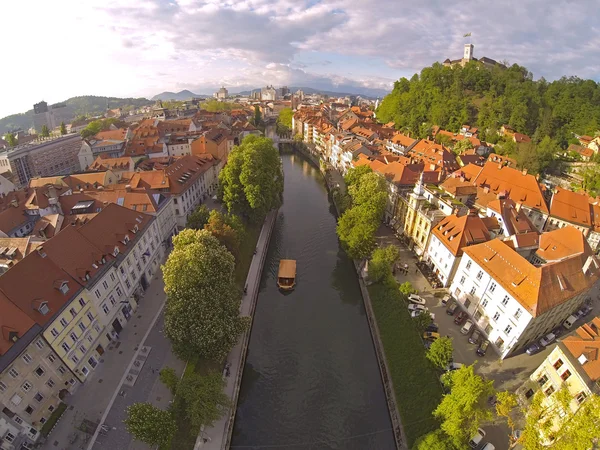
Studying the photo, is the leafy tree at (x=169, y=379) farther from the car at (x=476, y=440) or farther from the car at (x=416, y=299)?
the car at (x=416, y=299)

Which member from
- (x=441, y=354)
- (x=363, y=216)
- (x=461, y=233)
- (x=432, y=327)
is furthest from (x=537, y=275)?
(x=363, y=216)

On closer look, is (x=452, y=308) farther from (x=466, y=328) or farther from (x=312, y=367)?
(x=312, y=367)

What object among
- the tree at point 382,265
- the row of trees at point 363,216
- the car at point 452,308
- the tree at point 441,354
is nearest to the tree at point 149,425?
the tree at point 441,354

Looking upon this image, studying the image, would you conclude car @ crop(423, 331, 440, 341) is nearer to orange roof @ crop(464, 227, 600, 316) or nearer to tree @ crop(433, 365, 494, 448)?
orange roof @ crop(464, 227, 600, 316)

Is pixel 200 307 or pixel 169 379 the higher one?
pixel 200 307

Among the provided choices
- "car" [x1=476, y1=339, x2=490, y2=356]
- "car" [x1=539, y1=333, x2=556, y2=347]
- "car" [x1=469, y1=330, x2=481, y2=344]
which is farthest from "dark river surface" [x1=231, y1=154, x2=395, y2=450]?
"car" [x1=539, y1=333, x2=556, y2=347]
